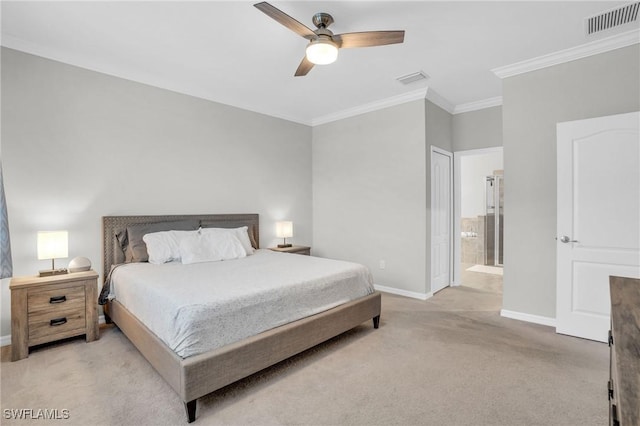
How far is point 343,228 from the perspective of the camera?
5.19 m

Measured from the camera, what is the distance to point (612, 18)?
8.53 ft

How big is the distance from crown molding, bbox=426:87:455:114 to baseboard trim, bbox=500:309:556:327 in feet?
9.10

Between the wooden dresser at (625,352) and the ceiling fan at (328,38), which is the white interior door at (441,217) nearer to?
the ceiling fan at (328,38)

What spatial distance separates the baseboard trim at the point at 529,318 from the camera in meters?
3.27

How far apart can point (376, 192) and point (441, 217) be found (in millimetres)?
1017

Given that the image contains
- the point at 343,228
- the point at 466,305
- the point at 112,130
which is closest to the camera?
the point at 112,130

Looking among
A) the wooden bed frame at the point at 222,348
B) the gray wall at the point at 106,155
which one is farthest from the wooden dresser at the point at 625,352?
the gray wall at the point at 106,155

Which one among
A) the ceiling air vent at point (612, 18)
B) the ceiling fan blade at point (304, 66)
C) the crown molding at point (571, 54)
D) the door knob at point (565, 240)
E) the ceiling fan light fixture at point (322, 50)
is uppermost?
the ceiling air vent at point (612, 18)

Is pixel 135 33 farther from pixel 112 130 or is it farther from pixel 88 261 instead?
pixel 88 261

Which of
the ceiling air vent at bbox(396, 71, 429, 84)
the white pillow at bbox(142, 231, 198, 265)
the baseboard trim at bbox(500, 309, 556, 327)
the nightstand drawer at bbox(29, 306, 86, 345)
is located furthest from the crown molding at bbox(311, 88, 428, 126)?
the nightstand drawer at bbox(29, 306, 86, 345)

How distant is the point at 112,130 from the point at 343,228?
3332 millimetres

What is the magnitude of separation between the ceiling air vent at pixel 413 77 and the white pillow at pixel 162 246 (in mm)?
3098

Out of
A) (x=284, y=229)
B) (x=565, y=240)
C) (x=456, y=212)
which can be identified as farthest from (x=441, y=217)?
(x=284, y=229)

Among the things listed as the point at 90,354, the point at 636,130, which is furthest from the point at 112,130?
the point at 636,130
